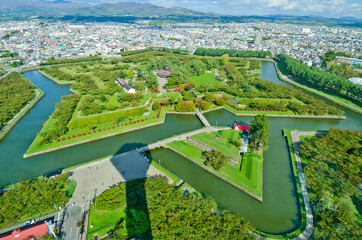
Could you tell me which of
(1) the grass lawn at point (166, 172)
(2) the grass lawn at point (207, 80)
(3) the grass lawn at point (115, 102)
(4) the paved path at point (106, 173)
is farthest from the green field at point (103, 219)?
(2) the grass lawn at point (207, 80)

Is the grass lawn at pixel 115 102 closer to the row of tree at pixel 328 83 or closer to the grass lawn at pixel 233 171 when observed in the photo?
the grass lawn at pixel 233 171

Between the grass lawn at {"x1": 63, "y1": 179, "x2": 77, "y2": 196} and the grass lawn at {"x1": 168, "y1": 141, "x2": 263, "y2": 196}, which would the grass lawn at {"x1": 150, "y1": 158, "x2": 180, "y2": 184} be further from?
the grass lawn at {"x1": 63, "y1": 179, "x2": 77, "y2": 196}

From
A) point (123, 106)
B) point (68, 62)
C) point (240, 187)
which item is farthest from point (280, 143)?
point (68, 62)

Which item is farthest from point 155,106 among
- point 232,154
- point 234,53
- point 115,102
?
point 234,53

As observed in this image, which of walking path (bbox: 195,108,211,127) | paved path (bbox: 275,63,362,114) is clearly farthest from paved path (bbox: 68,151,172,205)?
paved path (bbox: 275,63,362,114)

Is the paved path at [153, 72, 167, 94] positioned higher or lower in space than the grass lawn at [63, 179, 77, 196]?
higher

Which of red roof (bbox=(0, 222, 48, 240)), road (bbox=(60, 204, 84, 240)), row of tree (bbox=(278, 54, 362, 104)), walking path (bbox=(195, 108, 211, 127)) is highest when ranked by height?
row of tree (bbox=(278, 54, 362, 104))
